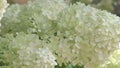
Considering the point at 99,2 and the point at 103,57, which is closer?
the point at 103,57

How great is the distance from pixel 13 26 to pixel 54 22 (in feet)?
0.48

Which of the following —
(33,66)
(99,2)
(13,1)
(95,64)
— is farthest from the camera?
(99,2)

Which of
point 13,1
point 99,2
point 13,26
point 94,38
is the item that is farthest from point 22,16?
point 99,2

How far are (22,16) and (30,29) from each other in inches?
3.2

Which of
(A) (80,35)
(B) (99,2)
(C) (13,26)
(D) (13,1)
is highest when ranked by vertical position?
(B) (99,2)

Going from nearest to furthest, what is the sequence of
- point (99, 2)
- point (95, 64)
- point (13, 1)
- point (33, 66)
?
point (33, 66), point (95, 64), point (13, 1), point (99, 2)

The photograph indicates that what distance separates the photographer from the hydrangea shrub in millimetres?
1100

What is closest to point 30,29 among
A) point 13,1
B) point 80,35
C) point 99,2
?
point 80,35

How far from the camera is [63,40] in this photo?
1.17 meters

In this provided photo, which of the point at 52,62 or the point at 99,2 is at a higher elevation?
the point at 99,2

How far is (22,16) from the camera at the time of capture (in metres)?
1.27

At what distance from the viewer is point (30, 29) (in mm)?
1208

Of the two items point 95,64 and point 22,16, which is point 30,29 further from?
point 95,64

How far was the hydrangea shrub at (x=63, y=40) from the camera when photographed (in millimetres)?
1100
